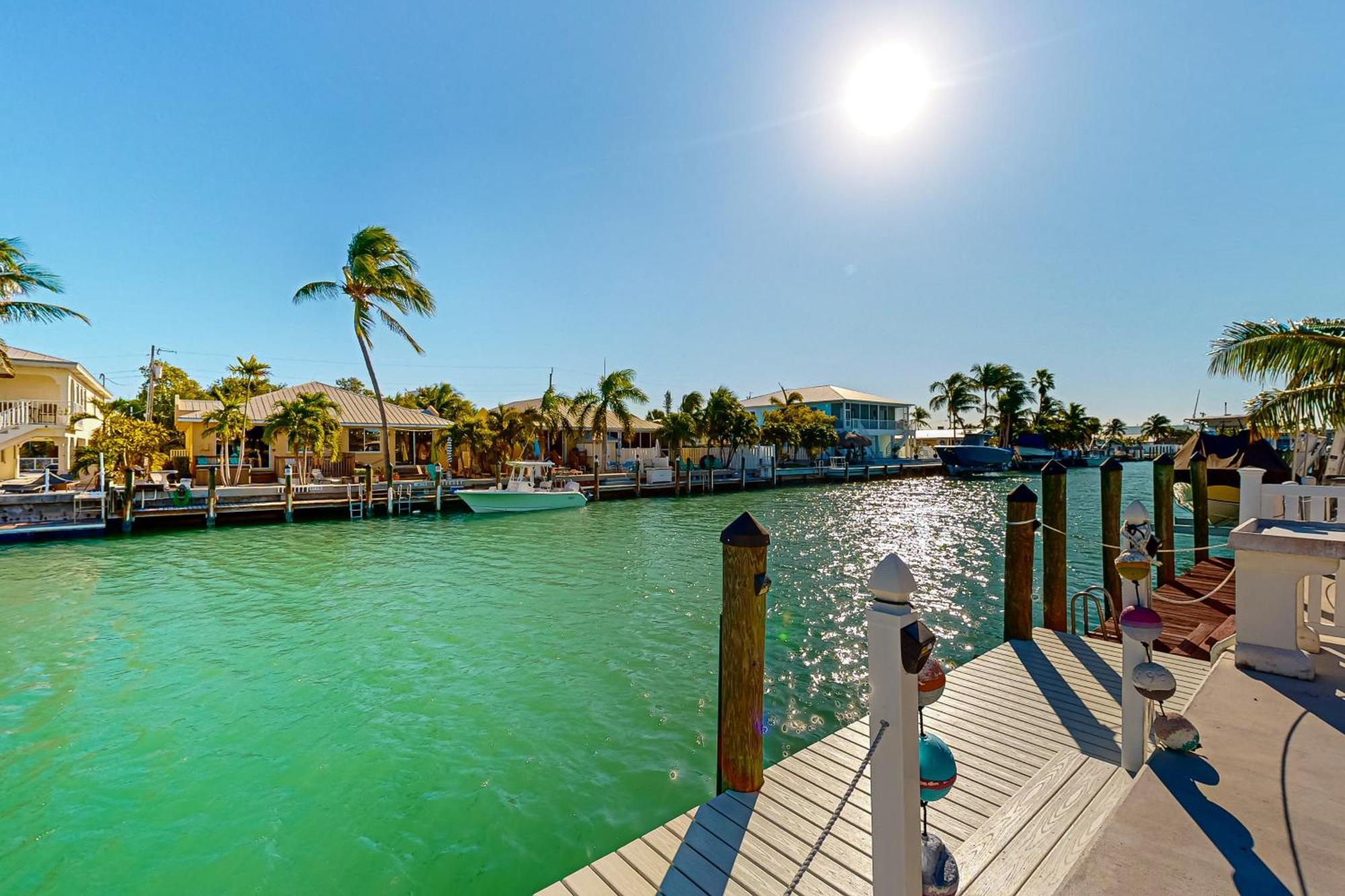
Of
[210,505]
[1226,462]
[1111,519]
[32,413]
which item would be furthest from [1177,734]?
[32,413]

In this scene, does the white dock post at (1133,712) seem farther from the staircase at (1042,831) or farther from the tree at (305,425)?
the tree at (305,425)

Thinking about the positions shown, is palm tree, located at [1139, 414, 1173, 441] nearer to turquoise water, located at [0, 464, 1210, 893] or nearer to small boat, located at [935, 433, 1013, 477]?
small boat, located at [935, 433, 1013, 477]

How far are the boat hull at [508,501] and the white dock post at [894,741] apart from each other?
82.0 ft

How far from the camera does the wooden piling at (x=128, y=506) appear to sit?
797 inches

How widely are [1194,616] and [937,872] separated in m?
8.78

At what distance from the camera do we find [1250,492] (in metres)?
6.89

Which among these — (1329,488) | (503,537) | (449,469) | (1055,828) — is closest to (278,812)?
(1055,828)

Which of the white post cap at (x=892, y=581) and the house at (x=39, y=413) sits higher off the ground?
the house at (x=39, y=413)

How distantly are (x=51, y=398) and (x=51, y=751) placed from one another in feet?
107

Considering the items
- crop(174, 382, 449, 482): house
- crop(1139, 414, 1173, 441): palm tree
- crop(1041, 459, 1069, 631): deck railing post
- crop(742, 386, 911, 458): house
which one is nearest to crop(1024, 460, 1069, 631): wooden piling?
crop(1041, 459, 1069, 631): deck railing post

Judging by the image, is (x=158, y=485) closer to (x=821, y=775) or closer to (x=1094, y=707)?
(x=821, y=775)

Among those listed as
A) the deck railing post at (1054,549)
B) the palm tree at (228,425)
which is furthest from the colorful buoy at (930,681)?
the palm tree at (228,425)

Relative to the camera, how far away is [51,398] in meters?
28.0

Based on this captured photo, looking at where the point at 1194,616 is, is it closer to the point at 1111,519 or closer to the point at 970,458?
the point at 1111,519
